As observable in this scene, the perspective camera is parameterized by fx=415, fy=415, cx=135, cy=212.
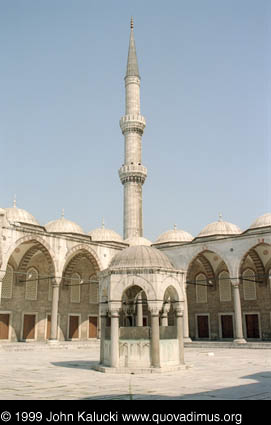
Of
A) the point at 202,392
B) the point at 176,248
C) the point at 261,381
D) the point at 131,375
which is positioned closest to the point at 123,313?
the point at 131,375

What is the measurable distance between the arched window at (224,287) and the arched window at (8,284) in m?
13.2

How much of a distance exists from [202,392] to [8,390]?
3204mm

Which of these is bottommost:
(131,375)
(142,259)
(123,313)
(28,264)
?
(131,375)

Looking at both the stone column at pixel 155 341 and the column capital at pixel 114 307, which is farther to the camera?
the column capital at pixel 114 307

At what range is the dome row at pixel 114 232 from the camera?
2661 cm

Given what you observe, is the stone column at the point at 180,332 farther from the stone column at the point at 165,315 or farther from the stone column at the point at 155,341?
the stone column at the point at 165,315

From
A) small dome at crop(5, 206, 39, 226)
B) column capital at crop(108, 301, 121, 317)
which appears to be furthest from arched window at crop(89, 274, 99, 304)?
column capital at crop(108, 301, 121, 317)

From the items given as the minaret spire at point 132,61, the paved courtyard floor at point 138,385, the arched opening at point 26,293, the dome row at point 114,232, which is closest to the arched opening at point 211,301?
the dome row at point 114,232

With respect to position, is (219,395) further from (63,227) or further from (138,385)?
(63,227)

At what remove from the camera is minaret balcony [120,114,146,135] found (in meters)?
35.0

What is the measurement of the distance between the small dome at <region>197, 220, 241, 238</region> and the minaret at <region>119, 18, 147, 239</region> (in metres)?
6.78

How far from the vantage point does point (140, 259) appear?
10883 mm
